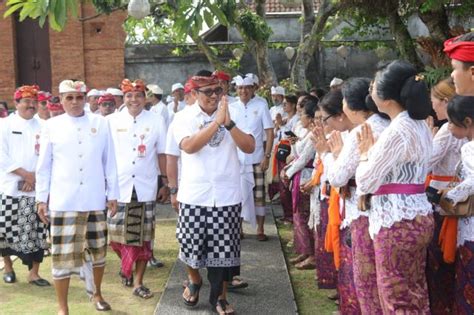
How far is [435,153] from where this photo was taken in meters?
4.16

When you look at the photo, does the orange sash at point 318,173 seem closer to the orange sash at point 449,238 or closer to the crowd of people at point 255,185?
the crowd of people at point 255,185

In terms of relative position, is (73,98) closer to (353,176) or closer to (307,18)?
(353,176)

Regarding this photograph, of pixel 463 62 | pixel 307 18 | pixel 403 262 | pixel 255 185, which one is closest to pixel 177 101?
pixel 307 18

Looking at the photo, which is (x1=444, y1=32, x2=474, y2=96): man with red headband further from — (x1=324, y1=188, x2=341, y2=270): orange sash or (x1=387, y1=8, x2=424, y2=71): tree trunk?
(x1=387, y1=8, x2=424, y2=71): tree trunk

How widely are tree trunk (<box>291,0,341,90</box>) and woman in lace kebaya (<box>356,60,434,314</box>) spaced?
805 cm

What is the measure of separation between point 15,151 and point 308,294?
3.46 m

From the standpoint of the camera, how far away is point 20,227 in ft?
21.9

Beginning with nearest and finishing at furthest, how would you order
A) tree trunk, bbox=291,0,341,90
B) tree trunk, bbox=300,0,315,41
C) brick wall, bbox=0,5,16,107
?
tree trunk, bbox=291,0,341,90
tree trunk, bbox=300,0,315,41
brick wall, bbox=0,5,16,107

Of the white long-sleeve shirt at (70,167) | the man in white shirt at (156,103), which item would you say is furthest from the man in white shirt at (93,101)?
the white long-sleeve shirt at (70,167)

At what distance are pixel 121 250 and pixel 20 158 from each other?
156 centimetres

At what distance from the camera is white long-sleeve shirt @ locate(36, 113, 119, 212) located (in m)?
5.28

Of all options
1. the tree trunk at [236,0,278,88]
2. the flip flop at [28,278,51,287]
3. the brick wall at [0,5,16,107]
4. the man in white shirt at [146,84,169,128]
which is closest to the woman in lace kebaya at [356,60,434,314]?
the flip flop at [28,278,51,287]

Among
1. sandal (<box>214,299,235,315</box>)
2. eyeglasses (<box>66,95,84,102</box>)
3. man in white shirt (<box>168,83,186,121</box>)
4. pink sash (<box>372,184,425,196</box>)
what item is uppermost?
eyeglasses (<box>66,95,84,102</box>)

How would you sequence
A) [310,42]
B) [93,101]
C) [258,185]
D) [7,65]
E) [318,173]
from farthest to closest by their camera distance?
[7,65], [310,42], [93,101], [258,185], [318,173]
